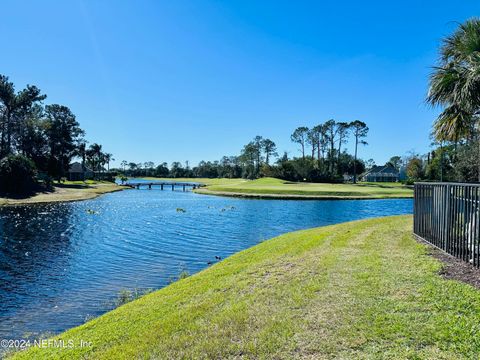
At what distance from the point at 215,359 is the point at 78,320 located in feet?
19.0

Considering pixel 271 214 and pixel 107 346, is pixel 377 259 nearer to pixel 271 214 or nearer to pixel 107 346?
pixel 107 346

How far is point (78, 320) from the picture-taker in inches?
322

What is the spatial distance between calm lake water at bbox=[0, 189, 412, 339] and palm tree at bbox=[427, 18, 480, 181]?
998 centimetres

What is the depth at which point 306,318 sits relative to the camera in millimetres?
4852

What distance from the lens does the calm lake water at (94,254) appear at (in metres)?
9.06

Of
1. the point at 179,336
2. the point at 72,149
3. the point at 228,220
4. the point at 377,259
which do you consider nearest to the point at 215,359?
the point at 179,336

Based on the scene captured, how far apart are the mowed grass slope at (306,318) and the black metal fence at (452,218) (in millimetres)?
810

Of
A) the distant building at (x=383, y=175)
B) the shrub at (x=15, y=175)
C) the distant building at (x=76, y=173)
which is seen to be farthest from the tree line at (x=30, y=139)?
the distant building at (x=383, y=175)

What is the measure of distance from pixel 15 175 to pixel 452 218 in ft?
165

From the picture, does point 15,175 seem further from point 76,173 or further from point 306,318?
point 306,318

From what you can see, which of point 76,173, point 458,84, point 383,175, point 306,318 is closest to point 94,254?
point 306,318

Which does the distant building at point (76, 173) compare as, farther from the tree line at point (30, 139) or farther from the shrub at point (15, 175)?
the shrub at point (15, 175)

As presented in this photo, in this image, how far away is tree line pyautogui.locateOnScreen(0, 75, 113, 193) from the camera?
44.7 meters

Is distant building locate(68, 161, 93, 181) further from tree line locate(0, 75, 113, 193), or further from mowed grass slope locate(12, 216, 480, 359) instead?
mowed grass slope locate(12, 216, 480, 359)
